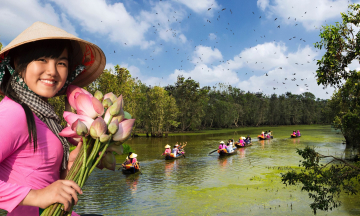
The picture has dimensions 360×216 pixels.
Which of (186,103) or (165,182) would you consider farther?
(186,103)

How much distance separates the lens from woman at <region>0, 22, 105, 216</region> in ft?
3.42

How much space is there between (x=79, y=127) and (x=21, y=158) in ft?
1.19

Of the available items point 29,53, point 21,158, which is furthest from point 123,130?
point 29,53

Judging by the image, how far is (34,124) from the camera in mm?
1138

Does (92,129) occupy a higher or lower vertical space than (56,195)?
higher

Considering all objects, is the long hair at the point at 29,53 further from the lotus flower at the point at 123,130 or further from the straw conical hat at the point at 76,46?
the lotus flower at the point at 123,130

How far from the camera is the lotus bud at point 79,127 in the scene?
1.03 m

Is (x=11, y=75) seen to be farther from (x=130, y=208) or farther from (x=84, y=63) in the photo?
(x=130, y=208)

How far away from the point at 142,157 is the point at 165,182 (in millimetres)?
7017

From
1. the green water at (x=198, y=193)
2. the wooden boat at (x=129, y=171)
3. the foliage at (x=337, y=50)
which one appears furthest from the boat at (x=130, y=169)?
the foliage at (x=337, y=50)

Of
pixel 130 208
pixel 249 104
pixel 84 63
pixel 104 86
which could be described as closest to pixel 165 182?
pixel 130 208

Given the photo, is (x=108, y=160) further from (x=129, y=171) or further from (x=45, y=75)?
(x=129, y=171)

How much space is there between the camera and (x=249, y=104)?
70438 mm

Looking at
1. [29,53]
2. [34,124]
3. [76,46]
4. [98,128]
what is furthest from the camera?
[76,46]
